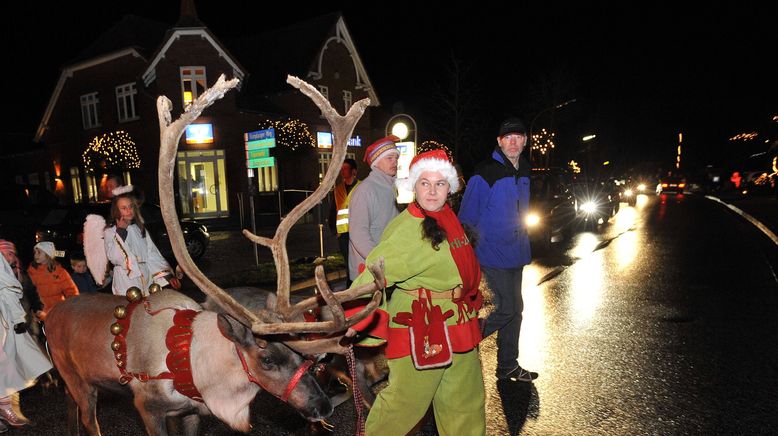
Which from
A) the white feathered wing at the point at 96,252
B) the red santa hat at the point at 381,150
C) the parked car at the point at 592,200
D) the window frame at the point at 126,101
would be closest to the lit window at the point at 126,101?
the window frame at the point at 126,101

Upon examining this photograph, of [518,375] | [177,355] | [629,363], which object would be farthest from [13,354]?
[629,363]

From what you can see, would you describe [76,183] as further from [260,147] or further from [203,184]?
[260,147]

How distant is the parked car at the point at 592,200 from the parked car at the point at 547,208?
1.49 meters

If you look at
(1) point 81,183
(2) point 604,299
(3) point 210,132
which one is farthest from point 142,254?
(1) point 81,183

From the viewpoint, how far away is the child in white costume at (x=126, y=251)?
156 inches

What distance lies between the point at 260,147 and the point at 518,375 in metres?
7.30

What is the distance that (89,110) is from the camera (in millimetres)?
23609

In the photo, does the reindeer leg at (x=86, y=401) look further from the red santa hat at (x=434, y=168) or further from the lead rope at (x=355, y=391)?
the red santa hat at (x=434, y=168)

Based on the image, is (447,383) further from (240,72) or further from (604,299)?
(240,72)

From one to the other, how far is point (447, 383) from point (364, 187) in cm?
186

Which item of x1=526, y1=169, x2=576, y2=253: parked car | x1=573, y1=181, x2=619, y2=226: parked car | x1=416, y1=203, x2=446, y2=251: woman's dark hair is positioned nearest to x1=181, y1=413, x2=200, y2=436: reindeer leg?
x1=416, y1=203, x2=446, y2=251: woman's dark hair

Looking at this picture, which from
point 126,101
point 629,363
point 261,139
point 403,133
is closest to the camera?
point 629,363

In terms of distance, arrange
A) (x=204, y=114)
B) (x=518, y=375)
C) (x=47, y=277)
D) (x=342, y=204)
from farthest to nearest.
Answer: (x=204, y=114), (x=342, y=204), (x=47, y=277), (x=518, y=375)

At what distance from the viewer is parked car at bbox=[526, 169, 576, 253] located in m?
11.5
